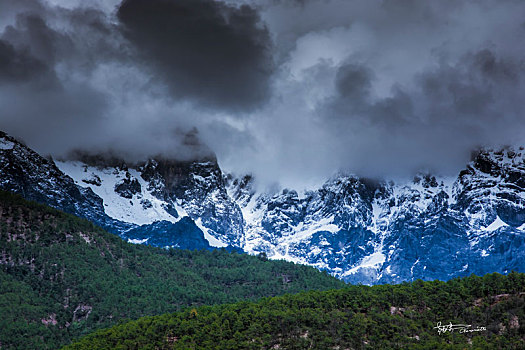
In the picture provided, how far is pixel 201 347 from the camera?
6969 inches

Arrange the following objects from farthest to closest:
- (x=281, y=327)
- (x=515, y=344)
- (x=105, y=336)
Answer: (x=105, y=336) → (x=281, y=327) → (x=515, y=344)

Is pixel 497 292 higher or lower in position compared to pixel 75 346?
higher

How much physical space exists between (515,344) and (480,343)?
734cm

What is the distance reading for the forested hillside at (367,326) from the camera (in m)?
170

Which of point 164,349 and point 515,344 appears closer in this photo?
point 515,344

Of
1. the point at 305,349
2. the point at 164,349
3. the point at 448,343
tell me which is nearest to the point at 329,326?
the point at 305,349

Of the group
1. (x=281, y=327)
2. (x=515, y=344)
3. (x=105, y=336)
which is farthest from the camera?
(x=105, y=336)

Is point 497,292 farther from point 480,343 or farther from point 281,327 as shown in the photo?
point 281,327

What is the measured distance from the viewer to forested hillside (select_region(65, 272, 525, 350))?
170 m

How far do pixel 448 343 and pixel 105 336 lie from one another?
90.3 meters

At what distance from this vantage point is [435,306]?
190 meters

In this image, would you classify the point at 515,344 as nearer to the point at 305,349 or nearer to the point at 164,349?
the point at 305,349

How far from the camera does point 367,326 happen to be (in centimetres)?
17838

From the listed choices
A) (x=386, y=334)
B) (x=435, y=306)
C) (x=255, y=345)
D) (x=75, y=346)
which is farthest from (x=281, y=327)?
(x=75, y=346)
